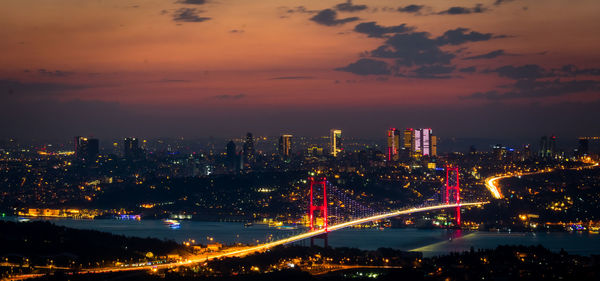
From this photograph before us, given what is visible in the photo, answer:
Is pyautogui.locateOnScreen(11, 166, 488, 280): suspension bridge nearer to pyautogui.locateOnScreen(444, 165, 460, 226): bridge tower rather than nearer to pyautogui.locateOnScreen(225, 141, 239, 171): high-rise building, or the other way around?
pyautogui.locateOnScreen(444, 165, 460, 226): bridge tower

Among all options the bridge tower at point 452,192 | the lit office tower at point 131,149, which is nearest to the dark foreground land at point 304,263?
the bridge tower at point 452,192

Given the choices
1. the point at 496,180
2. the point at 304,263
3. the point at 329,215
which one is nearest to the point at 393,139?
the point at 496,180

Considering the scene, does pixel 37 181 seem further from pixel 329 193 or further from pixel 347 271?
Result: pixel 347 271

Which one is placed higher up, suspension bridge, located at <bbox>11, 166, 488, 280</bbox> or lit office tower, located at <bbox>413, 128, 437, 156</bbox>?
lit office tower, located at <bbox>413, 128, 437, 156</bbox>

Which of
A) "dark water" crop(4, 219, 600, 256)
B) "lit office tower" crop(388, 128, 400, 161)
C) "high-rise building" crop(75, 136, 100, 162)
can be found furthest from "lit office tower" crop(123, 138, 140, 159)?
"dark water" crop(4, 219, 600, 256)

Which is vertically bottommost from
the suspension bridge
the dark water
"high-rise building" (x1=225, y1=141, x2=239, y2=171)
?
the dark water
